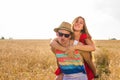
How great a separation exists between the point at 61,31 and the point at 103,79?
4.76m

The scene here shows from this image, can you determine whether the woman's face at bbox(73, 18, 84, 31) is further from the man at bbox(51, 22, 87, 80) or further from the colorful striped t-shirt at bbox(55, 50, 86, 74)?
the colorful striped t-shirt at bbox(55, 50, 86, 74)

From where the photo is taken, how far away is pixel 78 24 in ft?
16.5

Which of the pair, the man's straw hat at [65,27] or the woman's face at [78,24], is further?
the woman's face at [78,24]

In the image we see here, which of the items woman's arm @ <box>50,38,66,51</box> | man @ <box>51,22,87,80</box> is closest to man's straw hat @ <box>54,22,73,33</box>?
man @ <box>51,22,87,80</box>

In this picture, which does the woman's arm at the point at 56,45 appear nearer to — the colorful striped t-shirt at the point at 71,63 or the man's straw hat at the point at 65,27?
the colorful striped t-shirt at the point at 71,63

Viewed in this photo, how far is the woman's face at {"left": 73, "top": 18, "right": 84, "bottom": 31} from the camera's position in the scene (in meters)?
5.00

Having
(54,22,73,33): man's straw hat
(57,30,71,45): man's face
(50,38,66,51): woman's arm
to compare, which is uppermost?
(54,22,73,33): man's straw hat

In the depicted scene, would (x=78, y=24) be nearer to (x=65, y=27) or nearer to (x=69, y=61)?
(x=65, y=27)

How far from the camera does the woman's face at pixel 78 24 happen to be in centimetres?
500

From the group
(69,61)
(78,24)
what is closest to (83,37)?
(78,24)

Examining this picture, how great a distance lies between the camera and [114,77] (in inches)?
340

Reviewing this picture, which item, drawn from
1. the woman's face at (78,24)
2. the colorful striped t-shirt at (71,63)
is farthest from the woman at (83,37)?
the colorful striped t-shirt at (71,63)

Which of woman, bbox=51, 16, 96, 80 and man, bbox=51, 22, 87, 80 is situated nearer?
man, bbox=51, 22, 87, 80

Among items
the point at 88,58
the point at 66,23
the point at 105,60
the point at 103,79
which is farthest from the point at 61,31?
the point at 105,60
